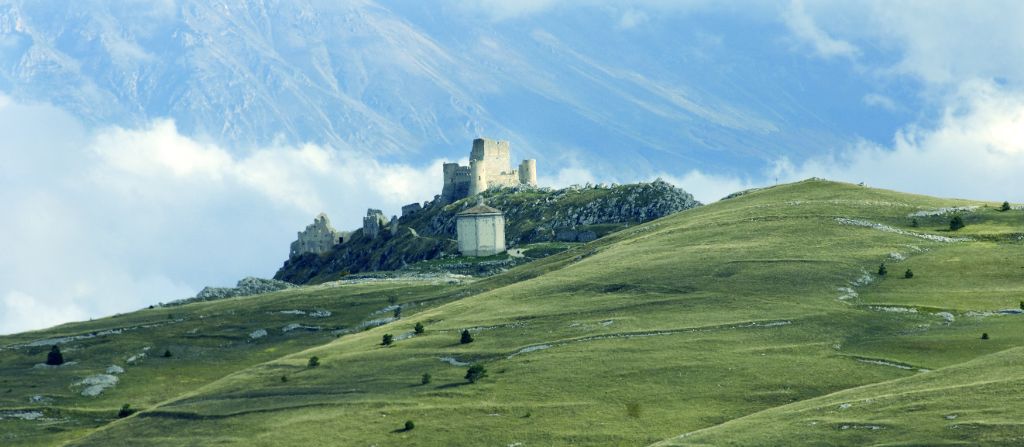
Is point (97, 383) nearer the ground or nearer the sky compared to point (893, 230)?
nearer the ground

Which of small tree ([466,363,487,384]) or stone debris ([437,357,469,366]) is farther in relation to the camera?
stone debris ([437,357,469,366])

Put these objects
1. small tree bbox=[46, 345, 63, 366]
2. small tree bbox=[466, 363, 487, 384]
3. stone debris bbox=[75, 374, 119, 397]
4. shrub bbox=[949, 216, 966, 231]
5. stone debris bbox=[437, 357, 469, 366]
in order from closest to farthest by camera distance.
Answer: small tree bbox=[466, 363, 487, 384] → stone debris bbox=[437, 357, 469, 366] → stone debris bbox=[75, 374, 119, 397] → small tree bbox=[46, 345, 63, 366] → shrub bbox=[949, 216, 966, 231]

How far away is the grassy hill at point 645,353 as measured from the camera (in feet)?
278

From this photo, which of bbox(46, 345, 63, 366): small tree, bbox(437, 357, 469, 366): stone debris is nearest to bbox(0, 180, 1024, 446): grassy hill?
bbox(437, 357, 469, 366): stone debris

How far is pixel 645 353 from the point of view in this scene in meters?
104

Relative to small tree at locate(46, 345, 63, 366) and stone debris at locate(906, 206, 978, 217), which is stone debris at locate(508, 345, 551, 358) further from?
stone debris at locate(906, 206, 978, 217)

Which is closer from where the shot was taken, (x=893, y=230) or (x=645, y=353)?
(x=645, y=353)

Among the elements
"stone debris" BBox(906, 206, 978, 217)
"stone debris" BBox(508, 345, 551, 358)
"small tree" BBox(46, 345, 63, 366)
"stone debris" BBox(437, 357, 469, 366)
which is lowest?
"stone debris" BBox(437, 357, 469, 366)

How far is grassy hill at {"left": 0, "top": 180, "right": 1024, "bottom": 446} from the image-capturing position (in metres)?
84.7

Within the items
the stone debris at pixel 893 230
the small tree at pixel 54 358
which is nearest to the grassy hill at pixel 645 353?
the stone debris at pixel 893 230

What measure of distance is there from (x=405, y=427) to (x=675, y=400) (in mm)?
16779

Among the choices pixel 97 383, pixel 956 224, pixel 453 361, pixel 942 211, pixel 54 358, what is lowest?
pixel 97 383

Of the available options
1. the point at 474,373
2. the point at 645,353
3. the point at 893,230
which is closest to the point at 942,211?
the point at 893,230

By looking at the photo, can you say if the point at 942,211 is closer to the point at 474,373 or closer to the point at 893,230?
the point at 893,230
